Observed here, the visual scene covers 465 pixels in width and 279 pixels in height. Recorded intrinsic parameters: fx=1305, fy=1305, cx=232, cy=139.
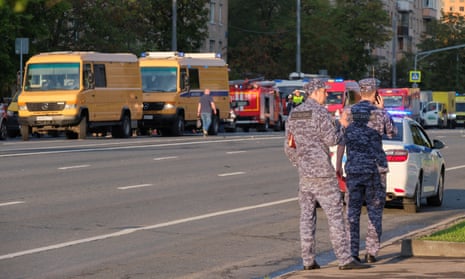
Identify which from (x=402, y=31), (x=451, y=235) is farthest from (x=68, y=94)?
(x=402, y=31)

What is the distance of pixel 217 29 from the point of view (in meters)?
93.6

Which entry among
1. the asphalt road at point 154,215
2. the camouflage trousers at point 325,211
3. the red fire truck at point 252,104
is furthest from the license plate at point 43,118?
the camouflage trousers at point 325,211

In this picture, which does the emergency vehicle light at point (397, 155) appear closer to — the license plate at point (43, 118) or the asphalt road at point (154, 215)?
the asphalt road at point (154, 215)

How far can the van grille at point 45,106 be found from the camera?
3941cm

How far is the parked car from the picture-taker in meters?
18.7

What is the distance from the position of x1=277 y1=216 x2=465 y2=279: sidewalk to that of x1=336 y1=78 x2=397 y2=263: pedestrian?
0.30 meters

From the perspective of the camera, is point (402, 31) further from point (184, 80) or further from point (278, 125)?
point (184, 80)

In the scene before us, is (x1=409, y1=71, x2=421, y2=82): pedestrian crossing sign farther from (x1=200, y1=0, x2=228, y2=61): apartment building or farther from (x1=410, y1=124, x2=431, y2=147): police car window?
(x1=410, y1=124, x2=431, y2=147): police car window

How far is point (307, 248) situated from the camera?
1175cm

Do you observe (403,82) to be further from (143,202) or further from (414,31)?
(143,202)

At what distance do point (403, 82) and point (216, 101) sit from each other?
66.3m

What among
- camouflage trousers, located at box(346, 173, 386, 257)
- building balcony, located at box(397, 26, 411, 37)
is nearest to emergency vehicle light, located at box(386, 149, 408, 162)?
camouflage trousers, located at box(346, 173, 386, 257)

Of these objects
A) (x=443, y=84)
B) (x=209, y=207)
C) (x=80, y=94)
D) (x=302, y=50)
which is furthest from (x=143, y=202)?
(x=443, y=84)

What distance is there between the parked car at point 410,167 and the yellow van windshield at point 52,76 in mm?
21644
